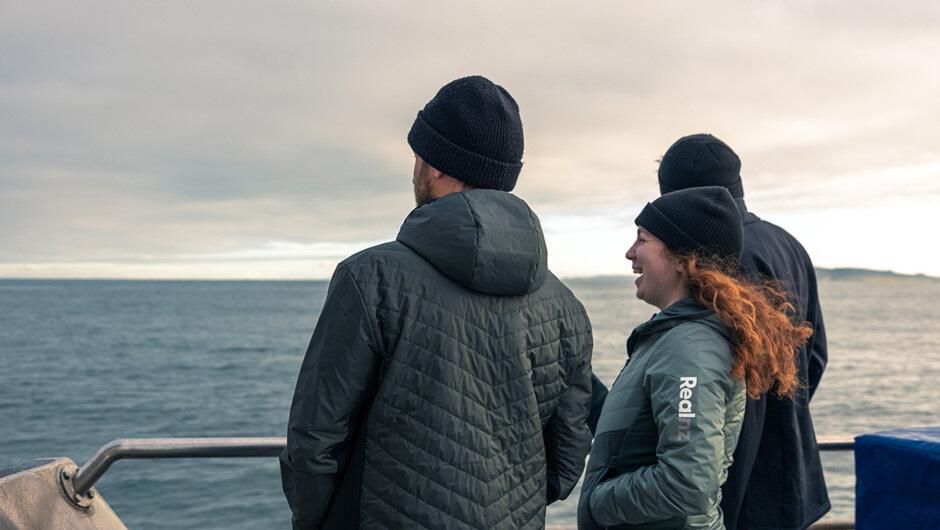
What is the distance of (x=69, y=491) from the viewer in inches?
91.5

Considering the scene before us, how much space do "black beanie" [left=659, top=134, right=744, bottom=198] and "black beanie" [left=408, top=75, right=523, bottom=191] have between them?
89 cm

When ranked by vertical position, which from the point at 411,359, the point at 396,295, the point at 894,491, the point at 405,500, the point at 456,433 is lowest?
the point at 894,491

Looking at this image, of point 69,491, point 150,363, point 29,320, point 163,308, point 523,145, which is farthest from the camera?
point 163,308

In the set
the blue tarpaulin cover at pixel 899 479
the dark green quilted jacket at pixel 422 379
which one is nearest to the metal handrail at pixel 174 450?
the dark green quilted jacket at pixel 422 379

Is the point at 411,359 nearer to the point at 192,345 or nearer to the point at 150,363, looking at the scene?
the point at 150,363

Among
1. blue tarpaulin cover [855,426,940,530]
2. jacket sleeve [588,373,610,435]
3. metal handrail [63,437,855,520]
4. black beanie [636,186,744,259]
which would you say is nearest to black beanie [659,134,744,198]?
black beanie [636,186,744,259]

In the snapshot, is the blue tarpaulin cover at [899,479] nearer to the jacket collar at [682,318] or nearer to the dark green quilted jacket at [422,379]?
the jacket collar at [682,318]

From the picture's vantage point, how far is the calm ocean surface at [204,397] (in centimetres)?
1483

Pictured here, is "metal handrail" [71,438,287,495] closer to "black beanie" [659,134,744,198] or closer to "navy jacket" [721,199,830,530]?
"navy jacket" [721,199,830,530]

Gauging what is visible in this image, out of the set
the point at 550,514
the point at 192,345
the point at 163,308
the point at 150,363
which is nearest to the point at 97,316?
the point at 163,308

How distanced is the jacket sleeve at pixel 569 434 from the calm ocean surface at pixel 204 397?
4406mm

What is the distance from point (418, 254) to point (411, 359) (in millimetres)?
230

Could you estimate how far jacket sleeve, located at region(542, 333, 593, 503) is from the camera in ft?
5.81

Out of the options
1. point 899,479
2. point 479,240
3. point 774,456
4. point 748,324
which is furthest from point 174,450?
point 899,479
